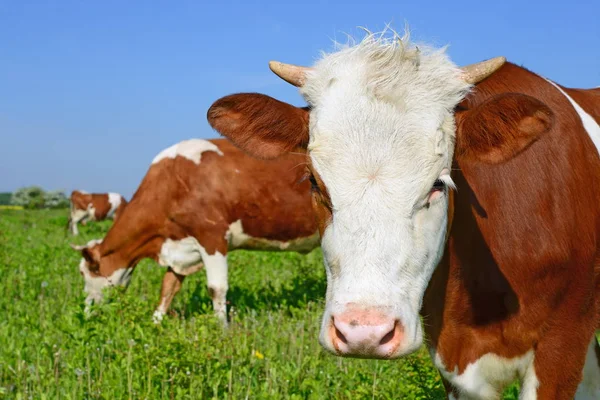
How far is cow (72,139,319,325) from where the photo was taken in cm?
897

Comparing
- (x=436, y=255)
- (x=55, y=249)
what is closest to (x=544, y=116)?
(x=436, y=255)

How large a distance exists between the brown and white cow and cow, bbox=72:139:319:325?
2169 centimetres

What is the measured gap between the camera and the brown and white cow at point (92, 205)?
1239 inches

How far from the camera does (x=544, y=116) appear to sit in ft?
9.62

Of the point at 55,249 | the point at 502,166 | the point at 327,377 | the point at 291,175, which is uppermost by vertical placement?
the point at 502,166

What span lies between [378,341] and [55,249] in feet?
41.1

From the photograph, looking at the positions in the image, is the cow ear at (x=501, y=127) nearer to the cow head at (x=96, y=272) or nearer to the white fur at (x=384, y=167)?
the white fur at (x=384, y=167)

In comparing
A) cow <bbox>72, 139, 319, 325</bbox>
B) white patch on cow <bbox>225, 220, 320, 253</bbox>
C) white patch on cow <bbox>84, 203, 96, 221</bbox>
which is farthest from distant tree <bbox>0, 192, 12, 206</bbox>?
white patch on cow <bbox>225, 220, 320, 253</bbox>

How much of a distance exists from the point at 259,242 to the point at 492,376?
6.10 metres

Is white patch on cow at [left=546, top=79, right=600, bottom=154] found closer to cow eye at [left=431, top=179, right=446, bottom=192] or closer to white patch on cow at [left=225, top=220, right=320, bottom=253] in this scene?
cow eye at [left=431, top=179, right=446, bottom=192]

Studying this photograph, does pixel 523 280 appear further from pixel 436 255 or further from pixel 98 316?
pixel 98 316

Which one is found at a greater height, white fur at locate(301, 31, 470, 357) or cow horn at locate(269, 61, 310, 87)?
cow horn at locate(269, 61, 310, 87)

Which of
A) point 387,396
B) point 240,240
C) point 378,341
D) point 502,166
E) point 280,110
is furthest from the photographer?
point 240,240

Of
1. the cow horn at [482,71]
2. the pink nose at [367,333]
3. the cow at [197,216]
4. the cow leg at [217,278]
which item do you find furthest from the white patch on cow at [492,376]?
the cow at [197,216]
